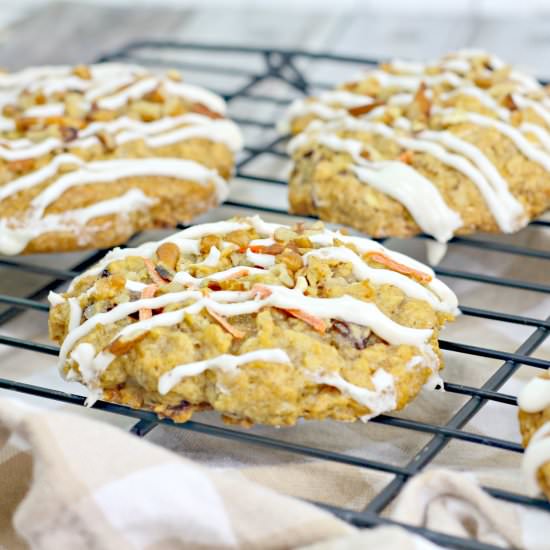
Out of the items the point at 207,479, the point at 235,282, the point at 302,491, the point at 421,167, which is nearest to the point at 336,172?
the point at 421,167

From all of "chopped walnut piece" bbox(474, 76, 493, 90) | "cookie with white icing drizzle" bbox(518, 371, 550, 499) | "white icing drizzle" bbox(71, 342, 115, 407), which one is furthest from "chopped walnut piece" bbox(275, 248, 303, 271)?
"chopped walnut piece" bbox(474, 76, 493, 90)

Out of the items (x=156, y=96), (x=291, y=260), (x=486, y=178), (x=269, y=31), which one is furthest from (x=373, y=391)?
(x=269, y=31)

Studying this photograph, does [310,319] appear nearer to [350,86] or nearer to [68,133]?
[68,133]

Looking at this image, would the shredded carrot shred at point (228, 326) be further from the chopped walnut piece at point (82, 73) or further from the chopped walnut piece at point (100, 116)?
the chopped walnut piece at point (82, 73)

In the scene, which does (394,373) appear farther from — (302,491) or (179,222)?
(179,222)

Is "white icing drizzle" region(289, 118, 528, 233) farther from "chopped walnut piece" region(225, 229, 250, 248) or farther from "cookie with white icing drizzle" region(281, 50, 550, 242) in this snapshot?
"chopped walnut piece" region(225, 229, 250, 248)
